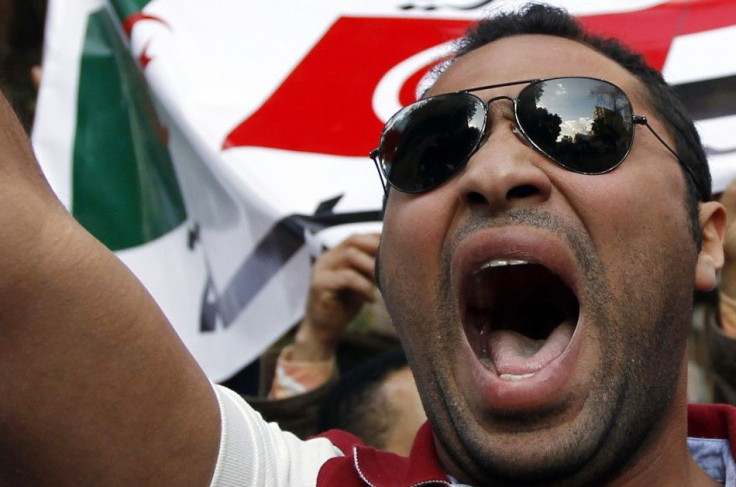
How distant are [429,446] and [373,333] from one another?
4.35 ft

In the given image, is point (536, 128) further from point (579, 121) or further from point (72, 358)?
point (72, 358)

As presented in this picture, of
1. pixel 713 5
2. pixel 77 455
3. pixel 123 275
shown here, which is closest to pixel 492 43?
pixel 123 275

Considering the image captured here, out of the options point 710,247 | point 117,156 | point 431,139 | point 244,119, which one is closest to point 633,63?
point 710,247

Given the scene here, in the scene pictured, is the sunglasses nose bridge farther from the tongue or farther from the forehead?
the tongue

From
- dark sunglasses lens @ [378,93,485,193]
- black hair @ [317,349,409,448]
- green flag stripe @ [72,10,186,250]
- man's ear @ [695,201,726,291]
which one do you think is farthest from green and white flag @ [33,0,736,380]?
dark sunglasses lens @ [378,93,485,193]

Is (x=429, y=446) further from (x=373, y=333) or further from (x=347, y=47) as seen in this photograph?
(x=347, y=47)

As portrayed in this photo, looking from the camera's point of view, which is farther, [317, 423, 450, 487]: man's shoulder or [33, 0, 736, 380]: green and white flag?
[33, 0, 736, 380]: green and white flag

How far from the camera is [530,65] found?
1.65m

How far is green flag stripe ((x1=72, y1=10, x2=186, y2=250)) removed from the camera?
9.64 ft

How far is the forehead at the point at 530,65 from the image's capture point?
5.39 feet

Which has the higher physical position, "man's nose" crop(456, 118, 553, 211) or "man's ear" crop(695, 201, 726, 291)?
"man's nose" crop(456, 118, 553, 211)

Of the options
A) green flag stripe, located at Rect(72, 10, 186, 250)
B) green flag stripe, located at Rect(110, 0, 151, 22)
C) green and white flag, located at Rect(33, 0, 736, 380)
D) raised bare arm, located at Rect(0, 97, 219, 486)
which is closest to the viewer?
raised bare arm, located at Rect(0, 97, 219, 486)

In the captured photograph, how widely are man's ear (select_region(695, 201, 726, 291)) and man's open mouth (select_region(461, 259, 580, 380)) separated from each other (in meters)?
0.24

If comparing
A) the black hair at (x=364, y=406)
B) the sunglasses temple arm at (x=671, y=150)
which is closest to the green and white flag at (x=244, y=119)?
the black hair at (x=364, y=406)
